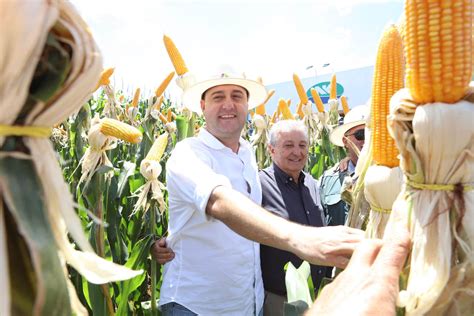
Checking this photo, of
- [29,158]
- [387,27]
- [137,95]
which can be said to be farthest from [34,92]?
[137,95]

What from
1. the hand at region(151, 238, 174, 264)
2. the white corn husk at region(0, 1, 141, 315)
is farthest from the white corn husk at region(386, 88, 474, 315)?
the hand at region(151, 238, 174, 264)

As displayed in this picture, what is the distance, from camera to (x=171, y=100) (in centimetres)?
1677

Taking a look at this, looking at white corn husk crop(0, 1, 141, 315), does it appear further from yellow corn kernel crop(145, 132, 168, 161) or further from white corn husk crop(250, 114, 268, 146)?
white corn husk crop(250, 114, 268, 146)

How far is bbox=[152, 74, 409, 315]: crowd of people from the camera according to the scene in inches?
35.1

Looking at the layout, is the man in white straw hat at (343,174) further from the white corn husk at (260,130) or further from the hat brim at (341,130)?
the white corn husk at (260,130)

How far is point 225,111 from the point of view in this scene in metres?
2.53

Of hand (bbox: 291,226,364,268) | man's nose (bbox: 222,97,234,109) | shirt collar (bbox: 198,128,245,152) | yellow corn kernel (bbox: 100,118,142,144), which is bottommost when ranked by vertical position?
hand (bbox: 291,226,364,268)

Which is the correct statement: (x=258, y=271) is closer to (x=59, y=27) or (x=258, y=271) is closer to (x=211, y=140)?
(x=211, y=140)

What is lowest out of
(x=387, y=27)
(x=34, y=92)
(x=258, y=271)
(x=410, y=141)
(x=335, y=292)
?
(x=258, y=271)

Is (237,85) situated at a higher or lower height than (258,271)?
higher

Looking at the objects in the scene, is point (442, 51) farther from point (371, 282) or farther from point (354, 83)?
point (354, 83)

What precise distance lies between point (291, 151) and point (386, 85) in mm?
2014

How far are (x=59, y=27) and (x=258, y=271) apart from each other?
2.06 metres

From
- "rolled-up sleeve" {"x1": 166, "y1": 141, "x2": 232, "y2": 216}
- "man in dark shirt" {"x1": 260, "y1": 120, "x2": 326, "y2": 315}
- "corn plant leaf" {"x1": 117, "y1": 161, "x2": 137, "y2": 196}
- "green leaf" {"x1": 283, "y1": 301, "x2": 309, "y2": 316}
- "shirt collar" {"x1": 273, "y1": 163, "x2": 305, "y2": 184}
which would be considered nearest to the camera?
"green leaf" {"x1": 283, "y1": 301, "x2": 309, "y2": 316}
